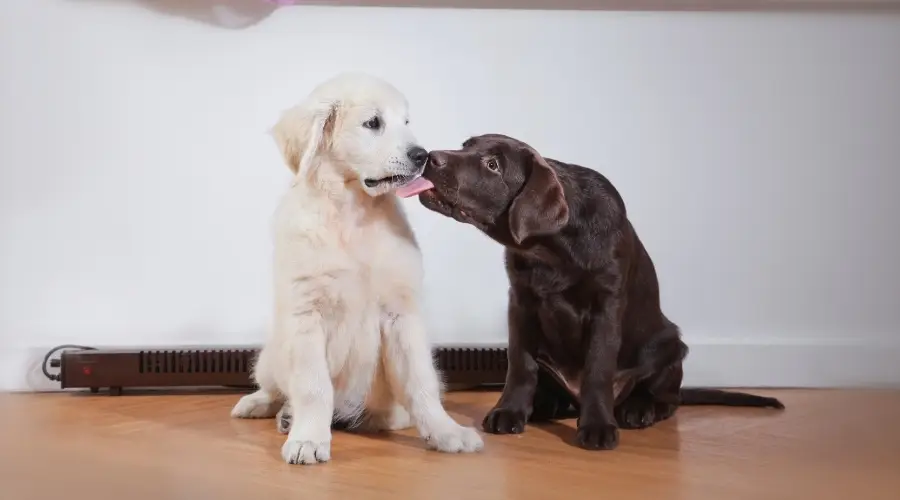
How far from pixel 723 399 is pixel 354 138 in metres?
1.44

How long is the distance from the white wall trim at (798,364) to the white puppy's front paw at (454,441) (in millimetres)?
1480

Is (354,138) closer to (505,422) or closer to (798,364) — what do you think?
(505,422)

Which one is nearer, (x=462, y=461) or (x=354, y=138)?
(x=462, y=461)

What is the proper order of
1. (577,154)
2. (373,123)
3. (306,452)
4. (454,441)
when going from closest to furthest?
(306,452) → (454,441) → (373,123) → (577,154)

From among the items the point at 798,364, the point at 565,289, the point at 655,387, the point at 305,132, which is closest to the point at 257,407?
the point at 305,132

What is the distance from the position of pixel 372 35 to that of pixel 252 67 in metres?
0.46

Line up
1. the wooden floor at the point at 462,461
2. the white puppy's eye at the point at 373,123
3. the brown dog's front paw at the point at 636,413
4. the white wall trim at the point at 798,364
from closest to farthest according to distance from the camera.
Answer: the wooden floor at the point at 462,461, the white puppy's eye at the point at 373,123, the brown dog's front paw at the point at 636,413, the white wall trim at the point at 798,364

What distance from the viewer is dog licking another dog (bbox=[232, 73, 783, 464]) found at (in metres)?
2.20

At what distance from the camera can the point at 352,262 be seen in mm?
2229

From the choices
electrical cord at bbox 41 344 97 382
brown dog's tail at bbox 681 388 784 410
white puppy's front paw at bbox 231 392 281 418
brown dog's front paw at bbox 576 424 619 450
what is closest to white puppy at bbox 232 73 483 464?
brown dog's front paw at bbox 576 424 619 450

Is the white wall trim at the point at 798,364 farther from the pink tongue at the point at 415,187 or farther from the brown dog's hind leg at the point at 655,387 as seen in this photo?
the pink tongue at the point at 415,187

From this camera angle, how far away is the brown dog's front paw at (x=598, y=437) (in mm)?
2160

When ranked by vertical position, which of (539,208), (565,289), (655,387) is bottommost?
(655,387)

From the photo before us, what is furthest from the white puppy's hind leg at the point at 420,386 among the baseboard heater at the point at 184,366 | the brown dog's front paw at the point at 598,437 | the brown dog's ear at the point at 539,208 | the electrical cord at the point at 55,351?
the electrical cord at the point at 55,351
